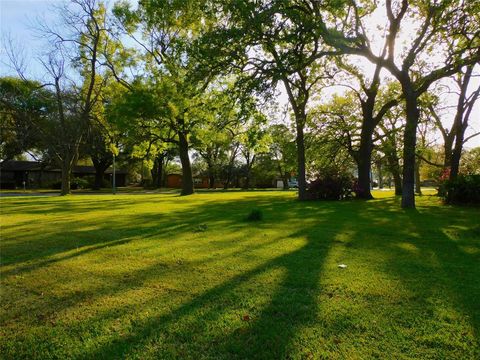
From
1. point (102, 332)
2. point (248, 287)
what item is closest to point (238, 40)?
point (248, 287)

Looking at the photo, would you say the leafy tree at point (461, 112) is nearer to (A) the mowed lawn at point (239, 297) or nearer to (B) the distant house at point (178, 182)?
(A) the mowed lawn at point (239, 297)

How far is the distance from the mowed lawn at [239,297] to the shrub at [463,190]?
10649mm

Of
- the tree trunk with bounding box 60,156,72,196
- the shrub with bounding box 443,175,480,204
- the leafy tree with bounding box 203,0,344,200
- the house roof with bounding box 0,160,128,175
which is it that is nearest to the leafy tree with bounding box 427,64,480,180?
the shrub with bounding box 443,175,480,204

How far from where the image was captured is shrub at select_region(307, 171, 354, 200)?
22109 millimetres

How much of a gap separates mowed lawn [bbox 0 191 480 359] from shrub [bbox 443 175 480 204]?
10.6 meters

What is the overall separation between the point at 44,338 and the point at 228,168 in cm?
5678

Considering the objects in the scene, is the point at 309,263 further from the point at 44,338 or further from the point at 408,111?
the point at 408,111

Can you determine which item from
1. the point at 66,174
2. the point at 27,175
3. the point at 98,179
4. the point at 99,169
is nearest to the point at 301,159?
the point at 66,174

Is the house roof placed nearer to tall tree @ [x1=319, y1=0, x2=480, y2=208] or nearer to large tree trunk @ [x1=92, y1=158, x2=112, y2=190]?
large tree trunk @ [x1=92, y1=158, x2=112, y2=190]

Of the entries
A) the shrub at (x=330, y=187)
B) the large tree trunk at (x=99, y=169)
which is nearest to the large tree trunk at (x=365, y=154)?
the shrub at (x=330, y=187)

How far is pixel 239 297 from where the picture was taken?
4.21 m

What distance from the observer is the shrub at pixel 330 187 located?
22.1m

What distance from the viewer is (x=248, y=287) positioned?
4.55 m

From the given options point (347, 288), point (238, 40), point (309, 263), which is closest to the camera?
point (347, 288)
